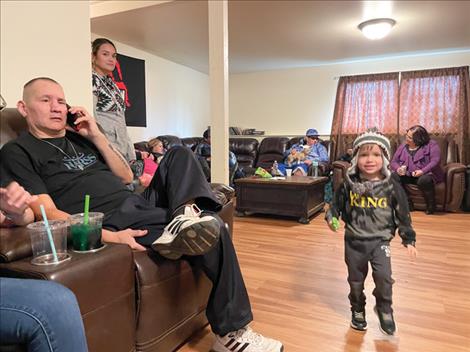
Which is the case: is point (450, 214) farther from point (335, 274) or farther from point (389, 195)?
point (389, 195)

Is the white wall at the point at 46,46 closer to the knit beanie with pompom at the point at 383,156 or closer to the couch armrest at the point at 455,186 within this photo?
the knit beanie with pompom at the point at 383,156

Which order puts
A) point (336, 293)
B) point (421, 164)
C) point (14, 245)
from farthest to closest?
point (421, 164) < point (336, 293) < point (14, 245)

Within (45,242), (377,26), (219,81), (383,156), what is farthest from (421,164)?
(45,242)

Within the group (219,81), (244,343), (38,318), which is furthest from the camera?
(219,81)

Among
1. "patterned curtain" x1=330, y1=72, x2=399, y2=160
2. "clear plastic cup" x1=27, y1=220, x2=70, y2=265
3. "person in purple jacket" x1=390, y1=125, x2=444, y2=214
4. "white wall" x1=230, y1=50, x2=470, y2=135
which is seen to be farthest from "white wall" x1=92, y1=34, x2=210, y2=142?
"clear plastic cup" x1=27, y1=220, x2=70, y2=265

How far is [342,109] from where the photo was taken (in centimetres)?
617

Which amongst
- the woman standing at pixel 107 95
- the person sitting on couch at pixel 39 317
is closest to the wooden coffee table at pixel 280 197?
the woman standing at pixel 107 95

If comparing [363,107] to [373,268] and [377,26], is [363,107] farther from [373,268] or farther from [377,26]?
[373,268]

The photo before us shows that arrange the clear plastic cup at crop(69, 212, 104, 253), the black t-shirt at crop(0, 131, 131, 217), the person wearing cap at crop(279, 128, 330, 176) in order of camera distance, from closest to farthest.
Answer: the clear plastic cup at crop(69, 212, 104, 253) < the black t-shirt at crop(0, 131, 131, 217) < the person wearing cap at crop(279, 128, 330, 176)

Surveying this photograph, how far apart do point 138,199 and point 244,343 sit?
2.32 feet

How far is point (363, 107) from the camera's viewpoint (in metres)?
6.05

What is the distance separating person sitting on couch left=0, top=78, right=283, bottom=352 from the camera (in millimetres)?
1269

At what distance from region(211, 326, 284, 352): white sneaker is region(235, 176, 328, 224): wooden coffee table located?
2.40 metres

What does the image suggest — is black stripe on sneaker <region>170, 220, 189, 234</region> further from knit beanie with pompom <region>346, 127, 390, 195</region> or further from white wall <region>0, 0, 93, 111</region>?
white wall <region>0, 0, 93, 111</region>
